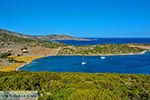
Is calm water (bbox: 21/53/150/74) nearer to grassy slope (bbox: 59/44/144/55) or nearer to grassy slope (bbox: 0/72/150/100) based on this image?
grassy slope (bbox: 59/44/144/55)

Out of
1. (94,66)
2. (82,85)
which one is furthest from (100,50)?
(82,85)

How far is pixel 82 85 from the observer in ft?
56.4

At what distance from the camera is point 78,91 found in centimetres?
1470

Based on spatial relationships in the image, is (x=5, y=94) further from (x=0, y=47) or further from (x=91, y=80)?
(x=0, y=47)

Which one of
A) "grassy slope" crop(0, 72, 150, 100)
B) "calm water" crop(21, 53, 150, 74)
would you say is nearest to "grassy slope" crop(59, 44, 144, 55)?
"calm water" crop(21, 53, 150, 74)

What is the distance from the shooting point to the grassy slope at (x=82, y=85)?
15566 mm

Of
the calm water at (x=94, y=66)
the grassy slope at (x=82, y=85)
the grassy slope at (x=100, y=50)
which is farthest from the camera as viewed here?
the grassy slope at (x=100, y=50)

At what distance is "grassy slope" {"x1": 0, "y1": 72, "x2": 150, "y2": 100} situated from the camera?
15.6m

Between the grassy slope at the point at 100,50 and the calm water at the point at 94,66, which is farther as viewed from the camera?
the grassy slope at the point at 100,50

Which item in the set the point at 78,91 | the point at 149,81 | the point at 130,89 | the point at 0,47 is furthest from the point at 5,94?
the point at 0,47

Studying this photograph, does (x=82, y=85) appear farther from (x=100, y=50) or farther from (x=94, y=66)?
(x=100, y=50)

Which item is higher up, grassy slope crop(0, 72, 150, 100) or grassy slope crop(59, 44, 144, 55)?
grassy slope crop(0, 72, 150, 100)

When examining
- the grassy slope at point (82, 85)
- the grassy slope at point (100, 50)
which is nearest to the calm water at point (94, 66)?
the grassy slope at point (100, 50)

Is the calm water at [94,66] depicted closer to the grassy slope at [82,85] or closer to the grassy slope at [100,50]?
the grassy slope at [100,50]
